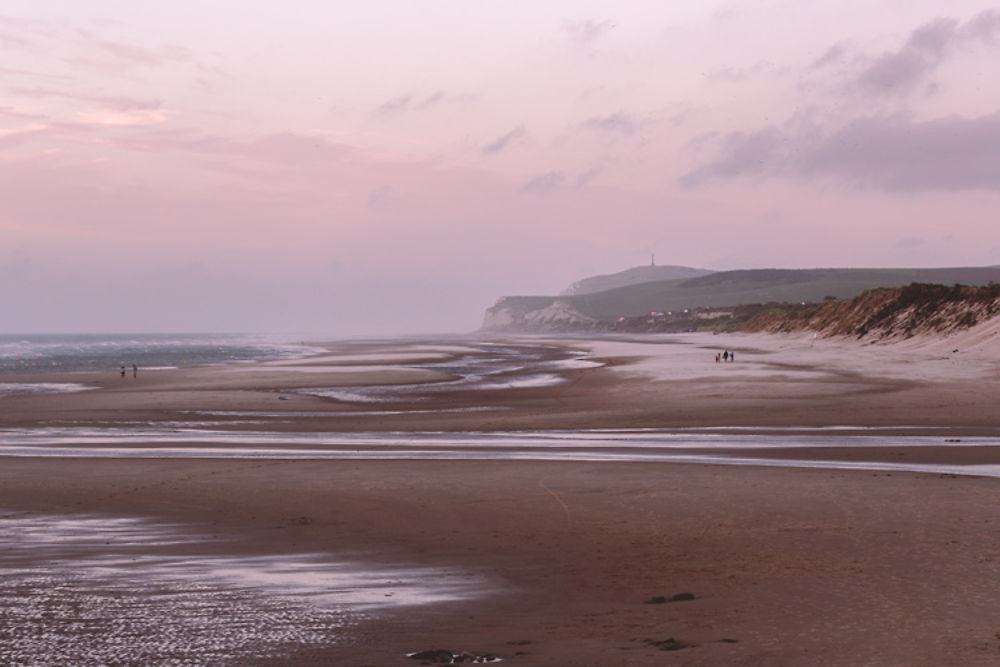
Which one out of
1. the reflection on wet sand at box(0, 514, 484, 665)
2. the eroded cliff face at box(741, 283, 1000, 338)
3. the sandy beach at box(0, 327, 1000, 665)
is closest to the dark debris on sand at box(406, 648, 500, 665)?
the sandy beach at box(0, 327, 1000, 665)

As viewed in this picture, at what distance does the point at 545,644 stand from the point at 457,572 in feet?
9.66

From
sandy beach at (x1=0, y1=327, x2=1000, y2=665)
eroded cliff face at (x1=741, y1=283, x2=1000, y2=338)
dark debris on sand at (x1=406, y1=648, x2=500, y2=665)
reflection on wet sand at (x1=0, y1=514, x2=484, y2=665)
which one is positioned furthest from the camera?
eroded cliff face at (x1=741, y1=283, x2=1000, y2=338)

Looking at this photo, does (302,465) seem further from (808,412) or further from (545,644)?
(808,412)

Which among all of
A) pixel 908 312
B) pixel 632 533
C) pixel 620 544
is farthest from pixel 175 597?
pixel 908 312

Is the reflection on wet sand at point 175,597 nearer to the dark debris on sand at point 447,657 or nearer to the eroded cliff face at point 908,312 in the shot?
the dark debris on sand at point 447,657

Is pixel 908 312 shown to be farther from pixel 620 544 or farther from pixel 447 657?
pixel 447 657

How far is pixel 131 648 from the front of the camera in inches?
309

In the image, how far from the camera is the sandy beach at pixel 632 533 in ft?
26.3

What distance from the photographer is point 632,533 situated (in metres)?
12.9

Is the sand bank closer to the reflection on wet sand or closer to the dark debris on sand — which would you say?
the dark debris on sand

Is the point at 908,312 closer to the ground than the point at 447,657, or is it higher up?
higher up

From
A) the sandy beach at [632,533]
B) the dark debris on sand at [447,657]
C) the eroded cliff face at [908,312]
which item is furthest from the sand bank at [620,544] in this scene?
the eroded cliff face at [908,312]

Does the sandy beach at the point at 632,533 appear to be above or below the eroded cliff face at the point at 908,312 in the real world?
below

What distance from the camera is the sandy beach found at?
803cm
